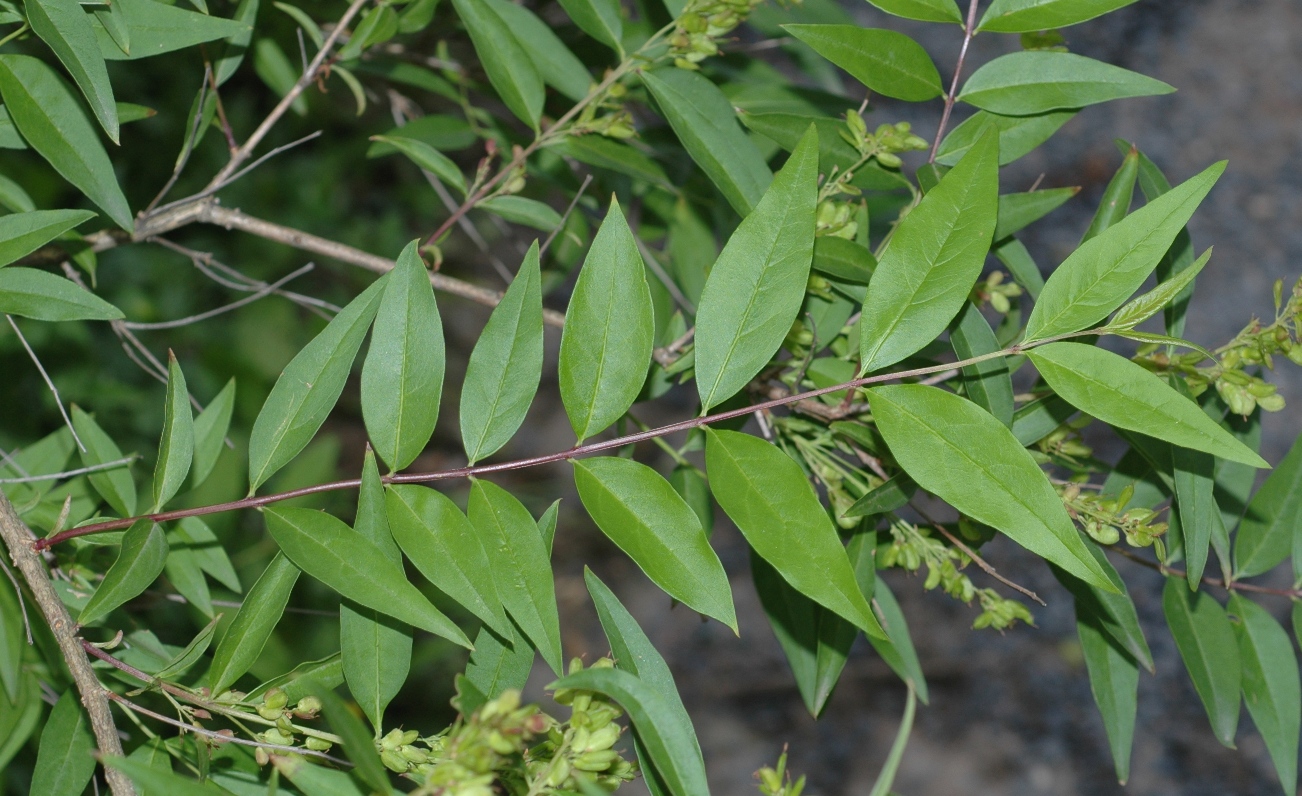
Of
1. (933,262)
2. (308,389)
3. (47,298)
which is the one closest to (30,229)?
(47,298)

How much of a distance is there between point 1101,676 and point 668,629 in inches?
103

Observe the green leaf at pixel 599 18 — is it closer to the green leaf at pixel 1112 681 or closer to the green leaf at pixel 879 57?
the green leaf at pixel 879 57

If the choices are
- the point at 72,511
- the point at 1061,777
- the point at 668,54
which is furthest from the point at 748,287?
the point at 1061,777

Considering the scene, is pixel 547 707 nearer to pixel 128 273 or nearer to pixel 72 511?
pixel 128 273

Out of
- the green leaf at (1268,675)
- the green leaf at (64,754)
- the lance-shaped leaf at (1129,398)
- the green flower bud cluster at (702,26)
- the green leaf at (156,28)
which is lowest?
the green leaf at (1268,675)

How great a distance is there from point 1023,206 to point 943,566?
382 mm

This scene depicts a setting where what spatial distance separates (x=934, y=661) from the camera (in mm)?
3469

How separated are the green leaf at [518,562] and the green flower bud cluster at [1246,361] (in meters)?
0.58

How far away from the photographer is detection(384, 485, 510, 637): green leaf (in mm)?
790

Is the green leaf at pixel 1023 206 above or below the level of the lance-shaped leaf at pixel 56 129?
below

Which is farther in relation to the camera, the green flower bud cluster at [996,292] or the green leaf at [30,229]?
the green flower bud cluster at [996,292]

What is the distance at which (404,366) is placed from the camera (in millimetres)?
849

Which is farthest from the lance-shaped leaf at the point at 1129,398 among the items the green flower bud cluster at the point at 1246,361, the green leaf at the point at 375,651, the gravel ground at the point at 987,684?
the gravel ground at the point at 987,684

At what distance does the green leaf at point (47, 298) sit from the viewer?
90cm
